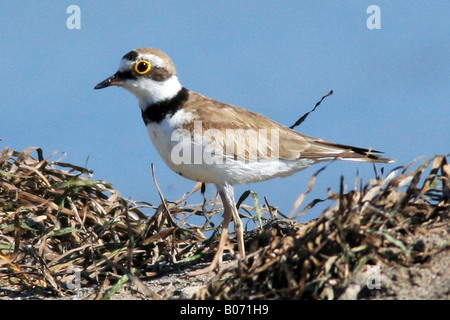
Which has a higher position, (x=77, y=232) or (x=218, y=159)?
(x=218, y=159)

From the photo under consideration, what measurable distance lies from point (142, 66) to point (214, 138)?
859 millimetres

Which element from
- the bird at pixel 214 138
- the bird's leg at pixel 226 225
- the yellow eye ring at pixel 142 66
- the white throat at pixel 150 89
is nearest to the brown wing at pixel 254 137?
the bird at pixel 214 138

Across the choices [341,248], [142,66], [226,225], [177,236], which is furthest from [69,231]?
[341,248]

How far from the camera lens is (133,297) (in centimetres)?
443

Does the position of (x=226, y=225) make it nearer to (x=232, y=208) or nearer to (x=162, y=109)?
(x=232, y=208)

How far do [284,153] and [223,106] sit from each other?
0.61 meters

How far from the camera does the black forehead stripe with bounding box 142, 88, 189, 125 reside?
5.64 m

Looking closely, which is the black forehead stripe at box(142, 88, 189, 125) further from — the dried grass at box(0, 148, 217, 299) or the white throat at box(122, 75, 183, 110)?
the dried grass at box(0, 148, 217, 299)

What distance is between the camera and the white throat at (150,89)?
5.80 metres

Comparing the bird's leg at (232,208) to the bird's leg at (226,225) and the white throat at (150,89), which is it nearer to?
the bird's leg at (226,225)

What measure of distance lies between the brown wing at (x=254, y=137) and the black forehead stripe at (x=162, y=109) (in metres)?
0.06
